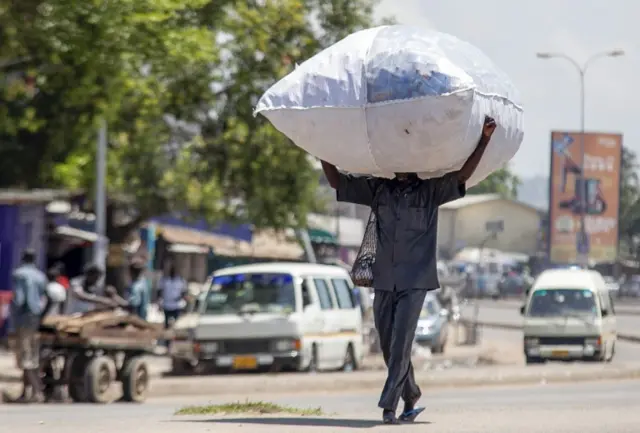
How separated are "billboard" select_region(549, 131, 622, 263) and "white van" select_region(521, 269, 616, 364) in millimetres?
50179

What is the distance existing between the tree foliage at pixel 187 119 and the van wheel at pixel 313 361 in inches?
207

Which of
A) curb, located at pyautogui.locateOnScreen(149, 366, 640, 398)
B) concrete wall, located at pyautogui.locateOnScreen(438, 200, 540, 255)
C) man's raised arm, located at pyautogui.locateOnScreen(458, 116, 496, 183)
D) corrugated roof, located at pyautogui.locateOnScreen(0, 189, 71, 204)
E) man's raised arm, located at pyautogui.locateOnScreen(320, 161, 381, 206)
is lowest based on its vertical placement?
curb, located at pyautogui.locateOnScreen(149, 366, 640, 398)

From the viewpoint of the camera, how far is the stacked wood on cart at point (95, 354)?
17.5m

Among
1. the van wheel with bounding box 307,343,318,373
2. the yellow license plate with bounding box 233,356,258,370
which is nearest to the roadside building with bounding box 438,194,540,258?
the van wheel with bounding box 307,343,318,373

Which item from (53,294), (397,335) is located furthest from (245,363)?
(397,335)

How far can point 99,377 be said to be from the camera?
17.6m

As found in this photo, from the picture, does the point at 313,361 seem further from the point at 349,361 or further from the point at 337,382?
the point at 337,382

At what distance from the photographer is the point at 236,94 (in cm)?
3391

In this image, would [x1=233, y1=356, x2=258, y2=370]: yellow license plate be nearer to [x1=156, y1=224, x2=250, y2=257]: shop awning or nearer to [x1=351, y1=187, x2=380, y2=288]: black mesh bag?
[x1=351, y1=187, x2=380, y2=288]: black mesh bag

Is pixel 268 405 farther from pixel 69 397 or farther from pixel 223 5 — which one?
pixel 223 5

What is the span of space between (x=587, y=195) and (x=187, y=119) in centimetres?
5268

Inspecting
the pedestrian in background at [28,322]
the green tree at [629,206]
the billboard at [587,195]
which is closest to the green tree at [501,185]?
the green tree at [629,206]

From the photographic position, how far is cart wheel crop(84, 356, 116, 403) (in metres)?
17.5

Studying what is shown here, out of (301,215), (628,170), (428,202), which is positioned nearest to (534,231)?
(628,170)
